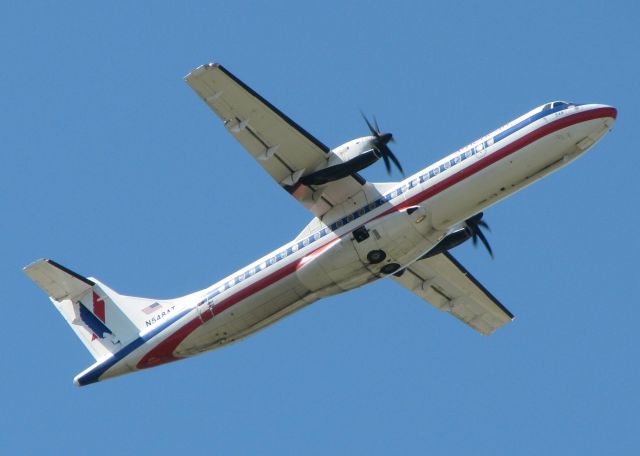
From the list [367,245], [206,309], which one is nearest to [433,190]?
[367,245]

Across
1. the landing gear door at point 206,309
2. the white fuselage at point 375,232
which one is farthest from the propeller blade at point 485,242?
the landing gear door at point 206,309

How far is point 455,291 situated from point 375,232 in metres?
6.42

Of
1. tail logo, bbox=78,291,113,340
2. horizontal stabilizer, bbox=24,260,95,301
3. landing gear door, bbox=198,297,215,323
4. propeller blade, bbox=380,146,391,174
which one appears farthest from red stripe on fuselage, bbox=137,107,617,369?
horizontal stabilizer, bbox=24,260,95,301

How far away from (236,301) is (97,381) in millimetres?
4765

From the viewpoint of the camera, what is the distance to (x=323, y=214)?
30.9 m

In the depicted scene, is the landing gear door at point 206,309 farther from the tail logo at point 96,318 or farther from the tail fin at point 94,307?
the tail logo at point 96,318

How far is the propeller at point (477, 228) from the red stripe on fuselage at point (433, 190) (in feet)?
10.7

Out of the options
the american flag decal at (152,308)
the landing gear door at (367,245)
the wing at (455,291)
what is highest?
the american flag decal at (152,308)

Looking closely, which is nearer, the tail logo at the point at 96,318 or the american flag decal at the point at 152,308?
the american flag decal at the point at 152,308

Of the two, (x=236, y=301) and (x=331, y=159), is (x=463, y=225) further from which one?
(x=236, y=301)

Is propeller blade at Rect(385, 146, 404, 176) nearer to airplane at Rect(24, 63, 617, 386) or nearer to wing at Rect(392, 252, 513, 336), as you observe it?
airplane at Rect(24, 63, 617, 386)

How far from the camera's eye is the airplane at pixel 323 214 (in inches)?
1161

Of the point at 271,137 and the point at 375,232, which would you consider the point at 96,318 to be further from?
the point at 375,232

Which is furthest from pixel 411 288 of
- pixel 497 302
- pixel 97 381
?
pixel 97 381
